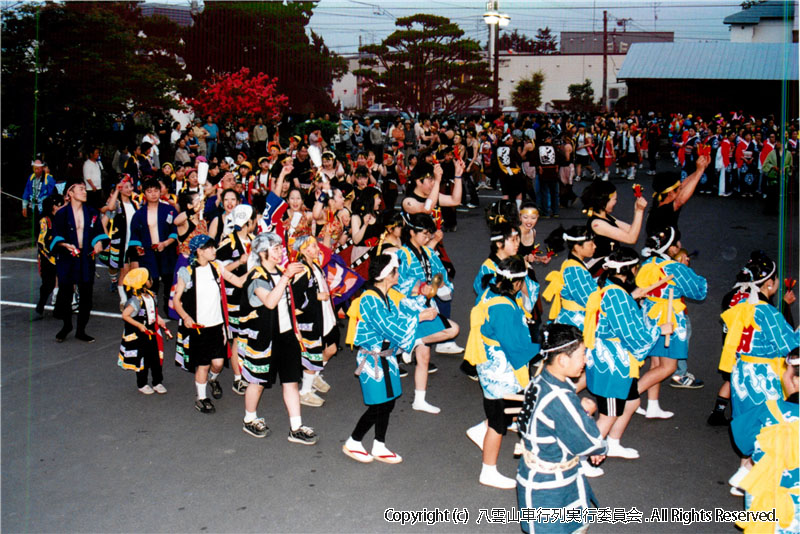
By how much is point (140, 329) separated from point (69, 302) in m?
2.43

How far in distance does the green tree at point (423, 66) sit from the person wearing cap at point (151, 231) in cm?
3288

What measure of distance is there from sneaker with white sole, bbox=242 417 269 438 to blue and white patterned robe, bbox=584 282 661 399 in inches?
106

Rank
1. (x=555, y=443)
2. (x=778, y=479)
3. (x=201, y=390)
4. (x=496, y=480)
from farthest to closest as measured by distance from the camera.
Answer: (x=201, y=390) → (x=496, y=480) → (x=555, y=443) → (x=778, y=479)

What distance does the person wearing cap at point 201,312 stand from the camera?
7086 mm

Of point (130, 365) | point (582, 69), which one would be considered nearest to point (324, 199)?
point (130, 365)

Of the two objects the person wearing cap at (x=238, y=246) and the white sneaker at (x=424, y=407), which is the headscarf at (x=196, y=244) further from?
the white sneaker at (x=424, y=407)

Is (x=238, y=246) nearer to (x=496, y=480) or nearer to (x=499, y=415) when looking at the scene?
(x=499, y=415)

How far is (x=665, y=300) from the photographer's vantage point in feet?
20.8

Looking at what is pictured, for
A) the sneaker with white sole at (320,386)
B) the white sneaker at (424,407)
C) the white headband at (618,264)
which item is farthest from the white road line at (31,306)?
the white headband at (618,264)

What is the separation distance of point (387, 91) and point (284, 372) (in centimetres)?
3923

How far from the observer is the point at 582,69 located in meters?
76.5

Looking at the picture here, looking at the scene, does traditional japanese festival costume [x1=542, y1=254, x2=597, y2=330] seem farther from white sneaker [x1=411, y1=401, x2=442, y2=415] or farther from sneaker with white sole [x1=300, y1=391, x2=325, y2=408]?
sneaker with white sole [x1=300, y1=391, x2=325, y2=408]

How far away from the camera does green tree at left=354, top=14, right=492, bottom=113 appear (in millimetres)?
41906

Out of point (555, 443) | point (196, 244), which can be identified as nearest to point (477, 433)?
point (555, 443)
